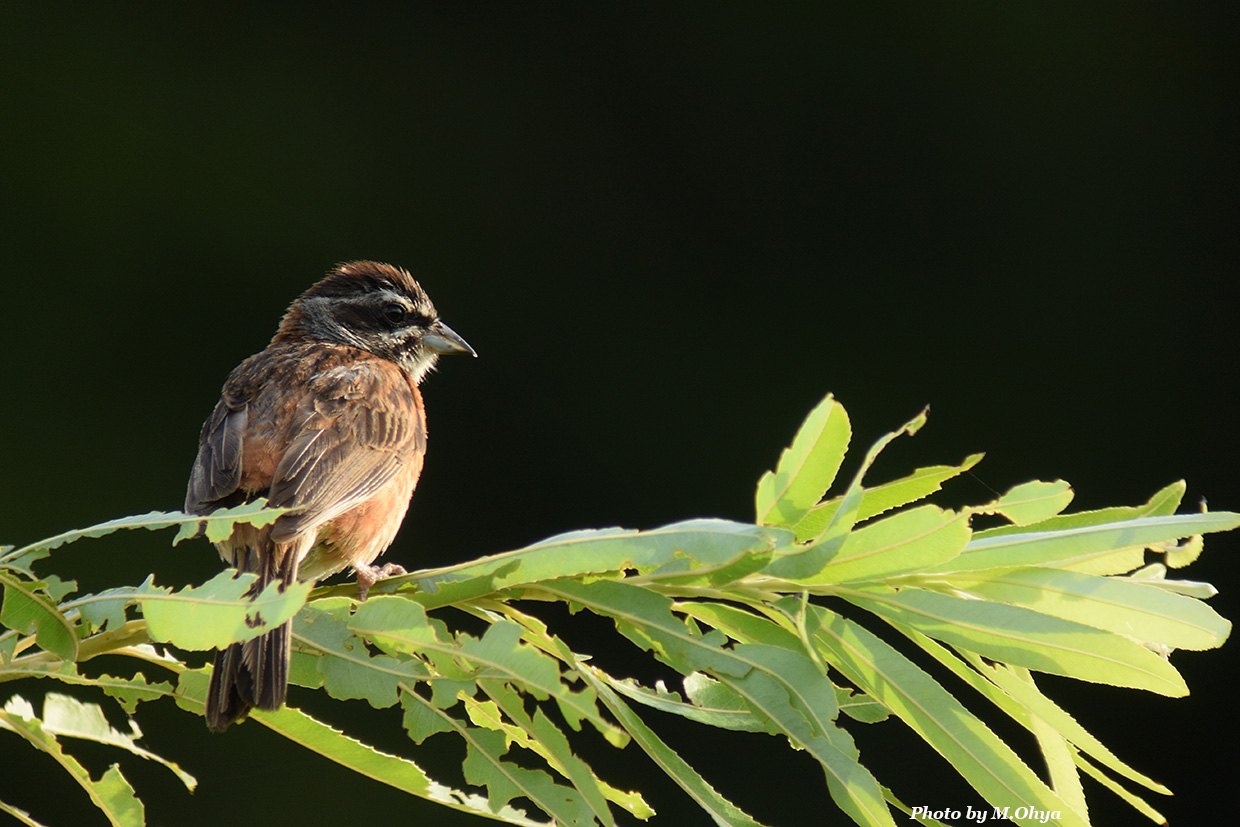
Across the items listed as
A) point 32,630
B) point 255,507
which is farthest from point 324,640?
point 32,630

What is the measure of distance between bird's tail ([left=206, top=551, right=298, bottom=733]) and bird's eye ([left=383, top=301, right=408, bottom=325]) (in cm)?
232

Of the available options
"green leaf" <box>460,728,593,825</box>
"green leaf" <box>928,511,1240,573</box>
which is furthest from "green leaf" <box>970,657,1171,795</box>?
"green leaf" <box>460,728,593,825</box>

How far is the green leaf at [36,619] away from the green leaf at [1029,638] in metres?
0.80

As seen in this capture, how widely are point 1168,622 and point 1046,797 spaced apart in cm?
21

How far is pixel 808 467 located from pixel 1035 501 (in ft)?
0.79

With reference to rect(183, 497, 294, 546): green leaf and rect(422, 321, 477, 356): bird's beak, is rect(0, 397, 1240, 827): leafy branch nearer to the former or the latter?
rect(183, 497, 294, 546): green leaf

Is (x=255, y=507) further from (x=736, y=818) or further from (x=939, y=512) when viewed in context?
(x=939, y=512)

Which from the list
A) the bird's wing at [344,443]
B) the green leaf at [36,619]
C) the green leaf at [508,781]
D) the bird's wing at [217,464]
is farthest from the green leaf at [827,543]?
the bird's wing at [217,464]

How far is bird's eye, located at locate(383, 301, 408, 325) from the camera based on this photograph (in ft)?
12.0

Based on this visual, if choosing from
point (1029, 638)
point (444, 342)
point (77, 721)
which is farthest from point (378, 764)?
point (444, 342)

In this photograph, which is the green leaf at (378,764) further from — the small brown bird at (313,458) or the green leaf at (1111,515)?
the green leaf at (1111,515)

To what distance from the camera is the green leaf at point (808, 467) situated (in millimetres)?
1164

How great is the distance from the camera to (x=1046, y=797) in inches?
45.6

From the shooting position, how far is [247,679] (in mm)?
1364
